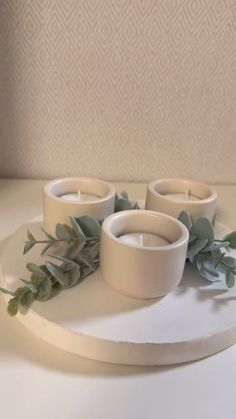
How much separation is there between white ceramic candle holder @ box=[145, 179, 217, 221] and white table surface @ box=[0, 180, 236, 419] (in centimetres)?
17

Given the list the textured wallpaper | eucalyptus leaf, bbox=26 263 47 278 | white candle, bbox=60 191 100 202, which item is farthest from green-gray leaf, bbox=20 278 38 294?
the textured wallpaper

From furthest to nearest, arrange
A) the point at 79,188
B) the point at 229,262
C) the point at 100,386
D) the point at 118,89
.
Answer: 1. the point at 118,89
2. the point at 79,188
3. the point at 229,262
4. the point at 100,386

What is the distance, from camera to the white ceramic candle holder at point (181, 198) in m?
0.51

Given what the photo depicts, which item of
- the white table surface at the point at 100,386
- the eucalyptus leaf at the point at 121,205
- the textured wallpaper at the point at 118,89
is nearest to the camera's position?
the white table surface at the point at 100,386

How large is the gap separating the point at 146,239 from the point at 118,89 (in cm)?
34

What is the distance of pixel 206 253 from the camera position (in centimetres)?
47

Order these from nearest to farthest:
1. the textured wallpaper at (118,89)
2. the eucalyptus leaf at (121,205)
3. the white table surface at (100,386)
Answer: the white table surface at (100,386) → the eucalyptus leaf at (121,205) → the textured wallpaper at (118,89)

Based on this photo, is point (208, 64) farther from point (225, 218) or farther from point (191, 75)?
point (225, 218)

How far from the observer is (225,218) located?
2.18 ft

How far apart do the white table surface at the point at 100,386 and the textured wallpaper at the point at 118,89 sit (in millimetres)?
406

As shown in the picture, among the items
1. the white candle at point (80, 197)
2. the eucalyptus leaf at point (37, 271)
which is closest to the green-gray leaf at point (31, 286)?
the eucalyptus leaf at point (37, 271)

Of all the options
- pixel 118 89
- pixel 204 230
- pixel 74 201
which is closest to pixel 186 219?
pixel 204 230

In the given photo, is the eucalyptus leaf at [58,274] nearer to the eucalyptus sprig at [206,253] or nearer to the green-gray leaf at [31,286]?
the green-gray leaf at [31,286]

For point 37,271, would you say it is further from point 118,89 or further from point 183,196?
point 118,89
